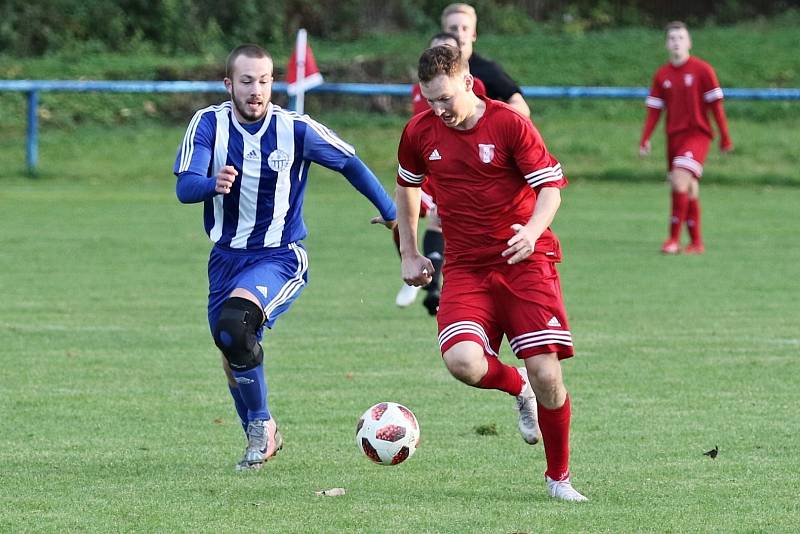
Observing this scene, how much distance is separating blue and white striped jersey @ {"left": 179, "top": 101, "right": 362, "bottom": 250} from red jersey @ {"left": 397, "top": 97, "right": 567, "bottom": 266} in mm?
686

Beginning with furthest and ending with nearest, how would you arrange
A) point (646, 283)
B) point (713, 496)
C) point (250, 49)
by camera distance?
point (646, 283) < point (250, 49) < point (713, 496)

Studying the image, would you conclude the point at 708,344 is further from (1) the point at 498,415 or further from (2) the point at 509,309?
(2) the point at 509,309

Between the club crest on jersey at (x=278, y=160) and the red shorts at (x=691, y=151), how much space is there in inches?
344

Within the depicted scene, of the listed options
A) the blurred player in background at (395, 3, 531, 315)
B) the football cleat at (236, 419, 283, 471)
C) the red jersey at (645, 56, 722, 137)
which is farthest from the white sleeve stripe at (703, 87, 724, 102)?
the football cleat at (236, 419, 283, 471)

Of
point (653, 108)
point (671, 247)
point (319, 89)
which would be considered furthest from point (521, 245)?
point (319, 89)

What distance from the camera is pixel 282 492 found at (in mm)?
5586

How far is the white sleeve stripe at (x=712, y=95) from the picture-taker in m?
14.5

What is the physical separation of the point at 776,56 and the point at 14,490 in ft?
77.7

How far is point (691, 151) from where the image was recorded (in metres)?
14.6

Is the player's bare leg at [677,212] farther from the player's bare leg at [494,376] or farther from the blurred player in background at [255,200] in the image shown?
the player's bare leg at [494,376]

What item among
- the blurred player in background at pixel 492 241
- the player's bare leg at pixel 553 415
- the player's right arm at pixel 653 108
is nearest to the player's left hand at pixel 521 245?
the blurred player in background at pixel 492 241

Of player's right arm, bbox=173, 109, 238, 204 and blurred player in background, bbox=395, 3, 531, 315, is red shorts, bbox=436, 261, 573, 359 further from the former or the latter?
blurred player in background, bbox=395, 3, 531, 315

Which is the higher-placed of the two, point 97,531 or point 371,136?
point 97,531

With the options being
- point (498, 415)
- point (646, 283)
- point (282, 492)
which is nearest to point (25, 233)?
point (646, 283)
